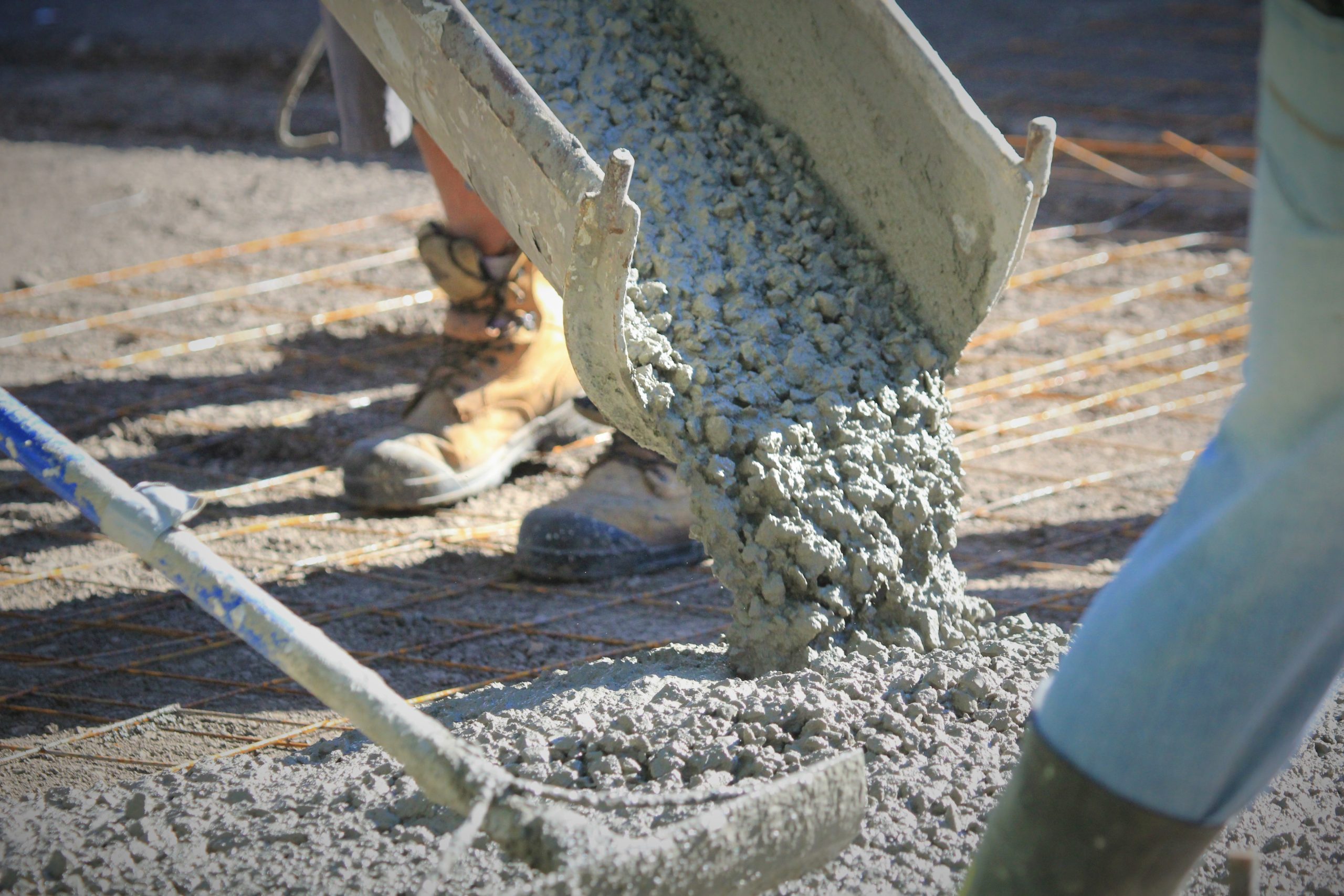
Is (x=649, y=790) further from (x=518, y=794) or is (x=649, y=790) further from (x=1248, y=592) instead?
(x=1248, y=592)

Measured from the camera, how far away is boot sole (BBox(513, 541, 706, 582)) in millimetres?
2225

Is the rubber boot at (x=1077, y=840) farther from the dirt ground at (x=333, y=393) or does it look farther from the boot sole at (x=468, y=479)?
the boot sole at (x=468, y=479)

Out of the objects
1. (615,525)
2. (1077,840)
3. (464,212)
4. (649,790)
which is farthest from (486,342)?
(1077,840)

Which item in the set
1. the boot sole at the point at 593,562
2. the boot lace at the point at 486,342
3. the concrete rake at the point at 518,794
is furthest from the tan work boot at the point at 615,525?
the concrete rake at the point at 518,794

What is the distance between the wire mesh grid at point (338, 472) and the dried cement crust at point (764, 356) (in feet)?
1.46

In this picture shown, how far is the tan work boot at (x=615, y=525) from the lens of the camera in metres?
2.23

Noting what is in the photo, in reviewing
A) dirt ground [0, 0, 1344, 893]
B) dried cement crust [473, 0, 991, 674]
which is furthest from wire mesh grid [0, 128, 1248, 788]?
dried cement crust [473, 0, 991, 674]

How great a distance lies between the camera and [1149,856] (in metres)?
0.97

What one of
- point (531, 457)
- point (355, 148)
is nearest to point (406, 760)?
point (531, 457)

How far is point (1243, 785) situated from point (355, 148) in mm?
2301

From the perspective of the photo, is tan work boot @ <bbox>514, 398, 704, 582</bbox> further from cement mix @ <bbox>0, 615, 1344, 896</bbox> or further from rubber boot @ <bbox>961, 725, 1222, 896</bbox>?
rubber boot @ <bbox>961, 725, 1222, 896</bbox>

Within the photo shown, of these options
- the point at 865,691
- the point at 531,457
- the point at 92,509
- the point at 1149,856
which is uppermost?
the point at 92,509

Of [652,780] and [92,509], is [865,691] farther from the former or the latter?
[92,509]

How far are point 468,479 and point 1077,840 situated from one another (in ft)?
5.79
